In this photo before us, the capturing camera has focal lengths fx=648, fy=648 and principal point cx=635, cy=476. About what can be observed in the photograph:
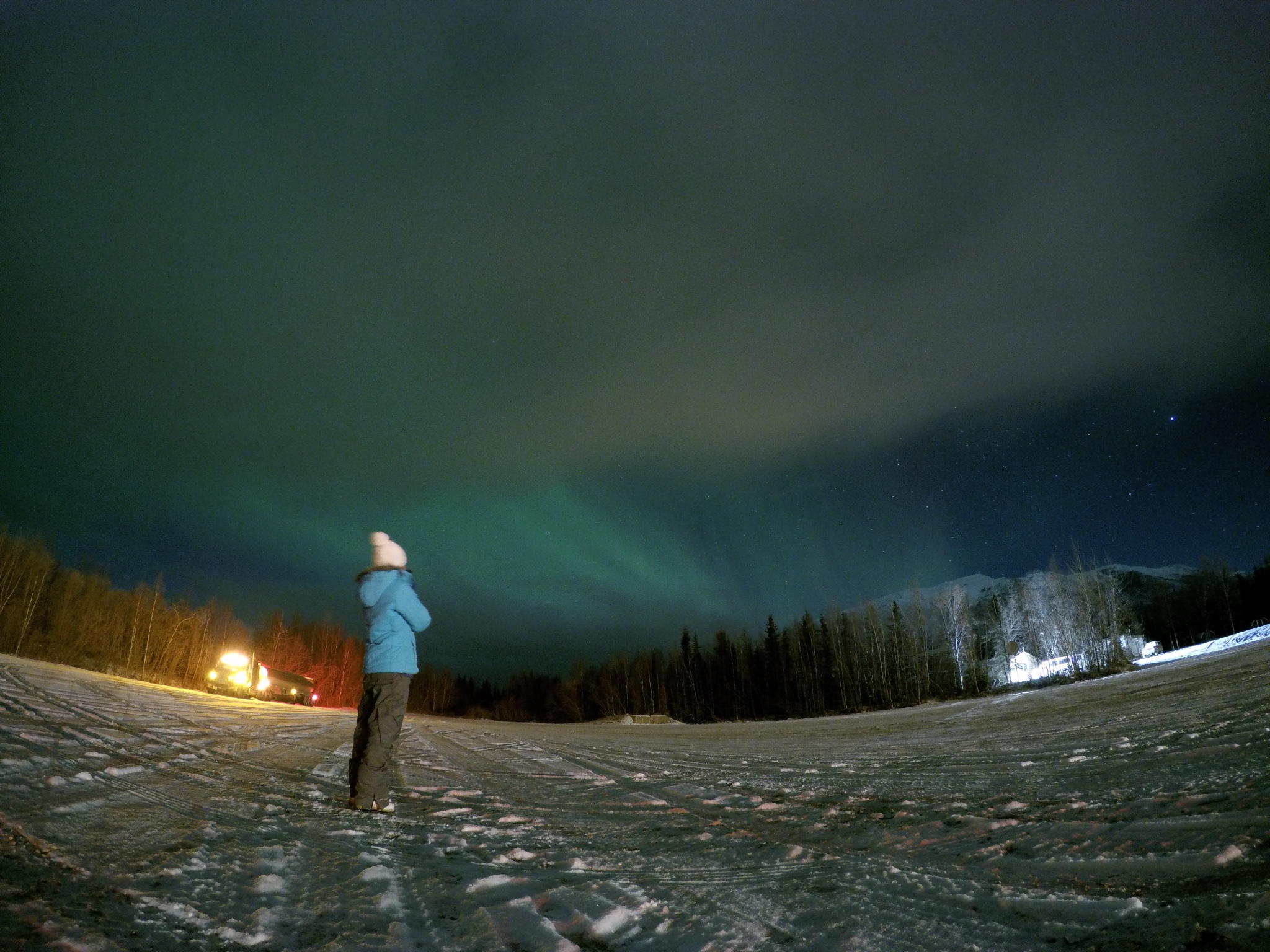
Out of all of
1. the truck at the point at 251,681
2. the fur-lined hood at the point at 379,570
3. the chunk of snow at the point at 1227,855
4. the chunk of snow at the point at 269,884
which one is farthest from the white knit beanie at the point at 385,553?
the truck at the point at 251,681

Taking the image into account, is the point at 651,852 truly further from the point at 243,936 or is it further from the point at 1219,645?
the point at 1219,645

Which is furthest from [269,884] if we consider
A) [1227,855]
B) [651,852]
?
[1227,855]

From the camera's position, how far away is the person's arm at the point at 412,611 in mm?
5102

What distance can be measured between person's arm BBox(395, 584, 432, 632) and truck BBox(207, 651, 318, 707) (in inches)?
1401

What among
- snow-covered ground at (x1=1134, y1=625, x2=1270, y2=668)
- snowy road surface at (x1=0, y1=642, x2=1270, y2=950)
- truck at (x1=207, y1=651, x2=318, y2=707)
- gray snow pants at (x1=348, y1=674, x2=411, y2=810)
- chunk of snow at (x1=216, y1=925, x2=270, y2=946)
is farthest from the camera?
truck at (x1=207, y1=651, x2=318, y2=707)

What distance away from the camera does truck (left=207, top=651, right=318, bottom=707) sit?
3709 centimetres

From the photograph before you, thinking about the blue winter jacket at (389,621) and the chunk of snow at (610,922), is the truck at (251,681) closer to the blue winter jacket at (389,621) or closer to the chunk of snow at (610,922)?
the blue winter jacket at (389,621)

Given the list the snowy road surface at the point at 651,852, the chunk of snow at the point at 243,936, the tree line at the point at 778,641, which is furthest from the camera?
the tree line at the point at 778,641

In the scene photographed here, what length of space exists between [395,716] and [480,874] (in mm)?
2171

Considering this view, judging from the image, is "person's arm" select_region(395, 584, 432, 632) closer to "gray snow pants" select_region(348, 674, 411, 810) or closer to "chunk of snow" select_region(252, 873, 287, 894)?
"gray snow pants" select_region(348, 674, 411, 810)

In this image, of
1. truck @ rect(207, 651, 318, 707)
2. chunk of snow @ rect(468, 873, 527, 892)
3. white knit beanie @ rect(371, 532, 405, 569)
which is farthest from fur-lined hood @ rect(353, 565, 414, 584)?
truck @ rect(207, 651, 318, 707)

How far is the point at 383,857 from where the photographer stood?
3162 mm

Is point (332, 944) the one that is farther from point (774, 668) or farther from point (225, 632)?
point (225, 632)

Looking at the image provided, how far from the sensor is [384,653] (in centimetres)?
501
